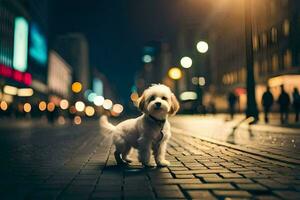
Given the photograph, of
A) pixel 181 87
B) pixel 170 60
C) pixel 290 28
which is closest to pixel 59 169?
pixel 290 28

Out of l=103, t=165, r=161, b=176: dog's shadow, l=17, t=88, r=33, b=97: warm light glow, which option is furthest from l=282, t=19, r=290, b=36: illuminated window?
l=17, t=88, r=33, b=97: warm light glow

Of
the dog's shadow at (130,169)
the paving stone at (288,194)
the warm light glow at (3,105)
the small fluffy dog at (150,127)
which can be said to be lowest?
the paving stone at (288,194)

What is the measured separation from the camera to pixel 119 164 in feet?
22.8

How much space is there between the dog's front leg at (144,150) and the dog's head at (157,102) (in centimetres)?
40

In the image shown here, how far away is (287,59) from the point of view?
45000 mm

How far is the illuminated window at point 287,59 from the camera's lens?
44.2 metres

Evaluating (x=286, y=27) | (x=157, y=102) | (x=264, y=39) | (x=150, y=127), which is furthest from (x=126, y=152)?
(x=264, y=39)

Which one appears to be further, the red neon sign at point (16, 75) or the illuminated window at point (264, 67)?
the red neon sign at point (16, 75)

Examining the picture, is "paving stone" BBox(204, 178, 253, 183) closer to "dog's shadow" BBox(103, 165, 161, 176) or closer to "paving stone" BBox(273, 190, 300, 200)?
"paving stone" BBox(273, 190, 300, 200)

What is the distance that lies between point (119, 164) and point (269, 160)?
2548 millimetres

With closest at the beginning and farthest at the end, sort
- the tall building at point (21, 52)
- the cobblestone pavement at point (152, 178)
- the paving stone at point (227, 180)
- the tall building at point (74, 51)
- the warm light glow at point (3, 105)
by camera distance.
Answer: the cobblestone pavement at point (152, 178)
the paving stone at point (227, 180)
the warm light glow at point (3, 105)
the tall building at point (21, 52)
the tall building at point (74, 51)

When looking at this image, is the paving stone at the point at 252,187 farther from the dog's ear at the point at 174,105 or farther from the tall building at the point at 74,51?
the tall building at the point at 74,51

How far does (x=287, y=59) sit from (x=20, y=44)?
47.1 metres

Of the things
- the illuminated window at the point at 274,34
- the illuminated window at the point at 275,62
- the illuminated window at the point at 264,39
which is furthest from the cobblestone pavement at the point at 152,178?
the illuminated window at the point at 264,39
